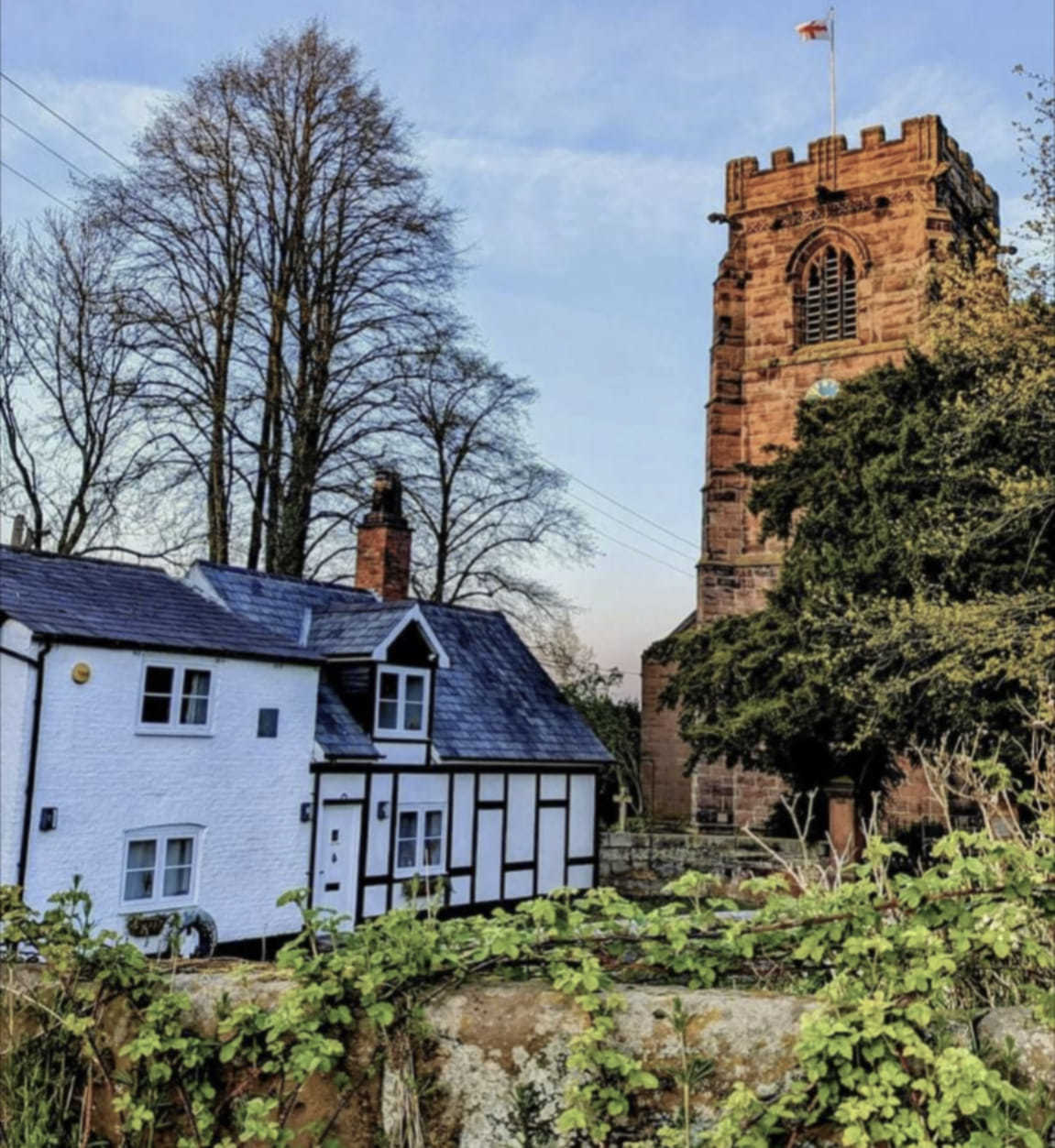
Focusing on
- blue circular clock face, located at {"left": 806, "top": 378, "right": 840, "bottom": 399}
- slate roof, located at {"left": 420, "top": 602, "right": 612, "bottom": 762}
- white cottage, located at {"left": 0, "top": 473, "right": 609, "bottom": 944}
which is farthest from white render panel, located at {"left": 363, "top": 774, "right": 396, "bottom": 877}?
blue circular clock face, located at {"left": 806, "top": 378, "right": 840, "bottom": 399}

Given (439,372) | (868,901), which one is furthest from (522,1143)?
(439,372)

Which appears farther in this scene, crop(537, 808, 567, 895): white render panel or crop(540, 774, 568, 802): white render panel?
crop(540, 774, 568, 802): white render panel

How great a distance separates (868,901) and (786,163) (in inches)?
1511

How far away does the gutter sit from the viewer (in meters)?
14.6

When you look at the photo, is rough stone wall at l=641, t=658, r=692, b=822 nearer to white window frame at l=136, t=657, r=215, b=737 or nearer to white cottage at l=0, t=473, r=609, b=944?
white cottage at l=0, t=473, r=609, b=944

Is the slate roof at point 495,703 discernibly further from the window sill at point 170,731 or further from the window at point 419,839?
the window sill at point 170,731

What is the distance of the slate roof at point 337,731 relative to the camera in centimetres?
1880

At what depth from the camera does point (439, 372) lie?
2950 centimetres


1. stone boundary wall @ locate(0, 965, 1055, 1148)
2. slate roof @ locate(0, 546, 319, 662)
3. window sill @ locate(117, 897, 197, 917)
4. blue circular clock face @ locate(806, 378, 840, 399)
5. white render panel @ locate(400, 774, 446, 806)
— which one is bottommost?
window sill @ locate(117, 897, 197, 917)

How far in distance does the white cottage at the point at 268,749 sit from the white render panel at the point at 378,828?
0.13 feet

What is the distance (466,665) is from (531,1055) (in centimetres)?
2068

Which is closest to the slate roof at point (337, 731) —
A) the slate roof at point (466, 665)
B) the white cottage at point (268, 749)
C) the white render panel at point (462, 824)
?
the white cottage at point (268, 749)

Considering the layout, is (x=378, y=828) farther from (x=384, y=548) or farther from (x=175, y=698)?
(x=384, y=548)

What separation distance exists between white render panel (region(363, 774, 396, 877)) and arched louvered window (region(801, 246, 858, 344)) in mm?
23886
